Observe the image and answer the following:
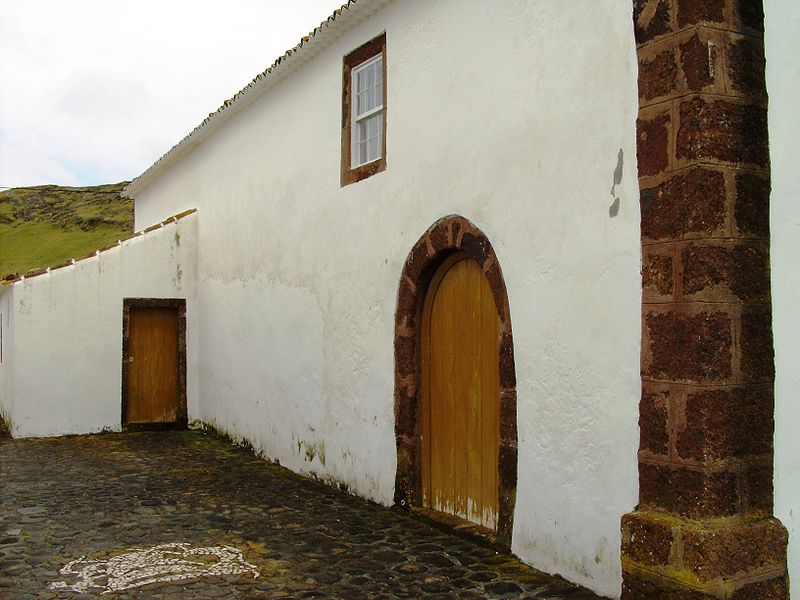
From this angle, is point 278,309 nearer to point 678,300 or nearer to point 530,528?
point 530,528

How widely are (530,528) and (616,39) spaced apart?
3.28m

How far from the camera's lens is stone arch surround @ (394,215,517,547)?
19.0 feet

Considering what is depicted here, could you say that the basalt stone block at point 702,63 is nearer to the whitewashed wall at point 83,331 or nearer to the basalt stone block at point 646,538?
the basalt stone block at point 646,538

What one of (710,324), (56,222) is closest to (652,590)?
(710,324)

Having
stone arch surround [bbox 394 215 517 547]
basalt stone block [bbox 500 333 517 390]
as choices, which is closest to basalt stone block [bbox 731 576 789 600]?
stone arch surround [bbox 394 215 517 547]

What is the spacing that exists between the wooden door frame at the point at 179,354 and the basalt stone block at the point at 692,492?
10.1 meters

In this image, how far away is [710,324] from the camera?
4.10 metres

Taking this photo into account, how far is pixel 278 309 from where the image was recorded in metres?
10.0

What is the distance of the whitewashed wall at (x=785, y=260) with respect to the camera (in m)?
4.25

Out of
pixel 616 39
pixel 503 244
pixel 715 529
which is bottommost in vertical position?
pixel 715 529

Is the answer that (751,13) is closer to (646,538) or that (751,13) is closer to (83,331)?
(646,538)

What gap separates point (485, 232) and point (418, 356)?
1541 millimetres

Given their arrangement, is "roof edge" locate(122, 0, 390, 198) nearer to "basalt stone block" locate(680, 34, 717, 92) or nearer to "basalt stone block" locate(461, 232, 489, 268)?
"basalt stone block" locate(461, 232, 489, 268)

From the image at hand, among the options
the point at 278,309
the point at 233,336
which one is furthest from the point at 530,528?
the point at 233,336
